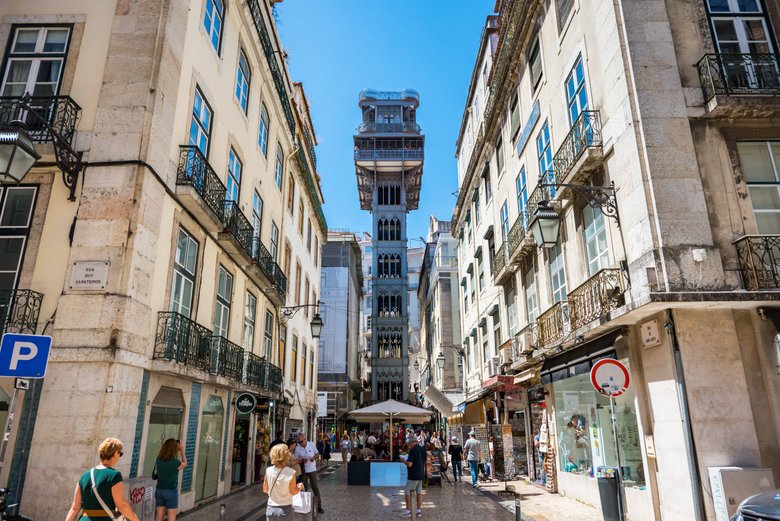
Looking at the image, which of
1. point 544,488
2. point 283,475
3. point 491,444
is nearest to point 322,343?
point 491,444

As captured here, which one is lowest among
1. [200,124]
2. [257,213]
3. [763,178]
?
[763,178]

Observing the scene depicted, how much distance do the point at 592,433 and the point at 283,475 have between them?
27.3 feet

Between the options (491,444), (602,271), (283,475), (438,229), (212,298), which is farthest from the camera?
(438,229)

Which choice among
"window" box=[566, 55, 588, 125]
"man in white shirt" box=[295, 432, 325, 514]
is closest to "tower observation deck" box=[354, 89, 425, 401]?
"man in white shirt" box=[295, 432, 325, 514]

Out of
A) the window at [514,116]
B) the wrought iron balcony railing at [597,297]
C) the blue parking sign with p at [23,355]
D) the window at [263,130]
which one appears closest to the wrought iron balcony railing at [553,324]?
the wrought iron balcony railing at [597,297]

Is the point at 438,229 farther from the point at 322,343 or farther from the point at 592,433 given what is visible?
the point at 592,433

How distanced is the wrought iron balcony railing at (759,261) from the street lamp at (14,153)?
10494 millimetres

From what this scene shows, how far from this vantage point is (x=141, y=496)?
7.88 meters

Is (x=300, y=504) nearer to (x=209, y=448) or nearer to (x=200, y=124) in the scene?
(x=209, y=448)

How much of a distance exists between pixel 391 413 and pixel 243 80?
11.9 m

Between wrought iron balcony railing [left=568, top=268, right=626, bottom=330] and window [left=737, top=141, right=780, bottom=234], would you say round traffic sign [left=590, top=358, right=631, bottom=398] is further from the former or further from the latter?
window [left=737, top=141, right=780, bottom=234]

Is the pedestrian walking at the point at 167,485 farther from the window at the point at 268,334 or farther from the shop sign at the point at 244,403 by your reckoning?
the window at the point at 268,334

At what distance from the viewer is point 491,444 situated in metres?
16.9

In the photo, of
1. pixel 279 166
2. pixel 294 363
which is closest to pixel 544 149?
pixel 279 166
